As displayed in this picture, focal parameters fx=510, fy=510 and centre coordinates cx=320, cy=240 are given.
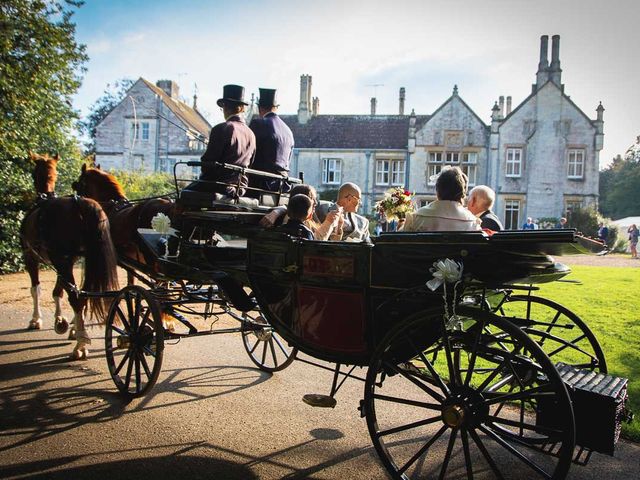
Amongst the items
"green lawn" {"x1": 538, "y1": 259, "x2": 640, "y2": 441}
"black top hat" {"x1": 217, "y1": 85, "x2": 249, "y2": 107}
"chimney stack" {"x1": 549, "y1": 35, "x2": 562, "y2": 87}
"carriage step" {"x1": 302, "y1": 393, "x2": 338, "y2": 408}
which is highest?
"chimney stack" {"x1": 549, "y1": 35, "x2": 562, "y2": 87}

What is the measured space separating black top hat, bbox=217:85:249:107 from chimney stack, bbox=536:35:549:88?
31381mm

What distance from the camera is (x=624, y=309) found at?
8609 millimetres

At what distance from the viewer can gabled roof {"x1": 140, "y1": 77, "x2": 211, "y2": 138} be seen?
32.9 metres

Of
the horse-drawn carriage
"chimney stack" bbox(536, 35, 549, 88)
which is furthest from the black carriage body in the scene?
"chimney stack" bbox(536, 35, 549, 88)

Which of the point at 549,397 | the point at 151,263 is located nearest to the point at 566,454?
the point at 549,397

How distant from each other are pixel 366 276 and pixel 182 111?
34596 millimetres

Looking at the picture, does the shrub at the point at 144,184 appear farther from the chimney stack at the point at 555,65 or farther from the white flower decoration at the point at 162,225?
the chimney stack at the point at 555,65

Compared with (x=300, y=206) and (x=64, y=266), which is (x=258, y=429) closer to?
(x=300, y=206)

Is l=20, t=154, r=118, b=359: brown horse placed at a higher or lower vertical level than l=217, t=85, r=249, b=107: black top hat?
lower

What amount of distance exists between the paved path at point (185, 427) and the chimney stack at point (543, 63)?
1255 inches

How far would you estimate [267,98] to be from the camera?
5504mm

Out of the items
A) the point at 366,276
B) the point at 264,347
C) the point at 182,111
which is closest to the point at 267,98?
the point at 264,347

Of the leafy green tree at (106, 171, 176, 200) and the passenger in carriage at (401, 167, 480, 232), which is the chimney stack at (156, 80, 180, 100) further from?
the passenger in carriage at (401, 167, 480, 232)

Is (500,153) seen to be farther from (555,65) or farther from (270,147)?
(270,147)
